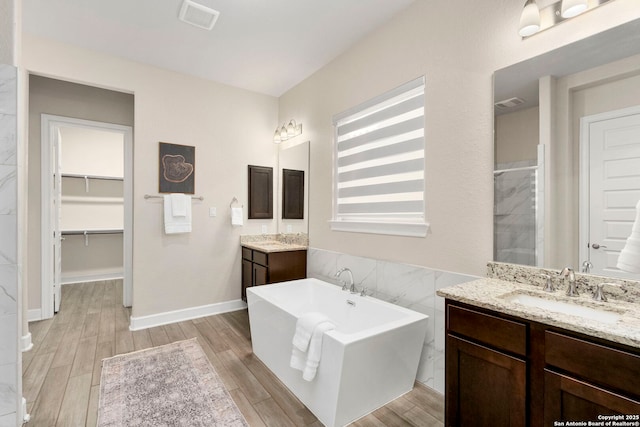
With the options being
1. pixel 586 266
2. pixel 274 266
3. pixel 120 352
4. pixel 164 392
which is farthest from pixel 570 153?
pixel 120 352

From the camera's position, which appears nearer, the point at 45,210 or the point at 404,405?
the point at 404,405

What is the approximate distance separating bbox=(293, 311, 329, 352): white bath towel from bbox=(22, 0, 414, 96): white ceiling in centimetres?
234

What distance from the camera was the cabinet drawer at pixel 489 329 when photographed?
125cm

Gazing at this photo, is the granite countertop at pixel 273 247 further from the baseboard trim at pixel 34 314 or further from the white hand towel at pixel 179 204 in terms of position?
the baseboard trim at pixel 34 314

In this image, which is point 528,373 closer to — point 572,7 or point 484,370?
point 484,370

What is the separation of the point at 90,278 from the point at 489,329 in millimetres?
6137

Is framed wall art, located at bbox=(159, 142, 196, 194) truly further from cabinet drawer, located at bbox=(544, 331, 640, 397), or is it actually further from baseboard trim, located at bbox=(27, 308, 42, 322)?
cabinet drawer, located at bbox=(544, 331, 640, 397)

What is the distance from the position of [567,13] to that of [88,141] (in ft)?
20.9

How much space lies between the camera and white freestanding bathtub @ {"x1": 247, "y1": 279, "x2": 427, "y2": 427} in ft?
5.57

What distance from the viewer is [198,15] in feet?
8.03

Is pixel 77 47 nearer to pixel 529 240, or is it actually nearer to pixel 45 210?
pixel 45 210

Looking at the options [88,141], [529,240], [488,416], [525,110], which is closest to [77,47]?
[88,141]

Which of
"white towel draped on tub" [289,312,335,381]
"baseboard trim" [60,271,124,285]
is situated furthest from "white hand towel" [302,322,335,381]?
"baseboard trim" [60,271,124,285]

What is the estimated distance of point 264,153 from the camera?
13.4 ft
